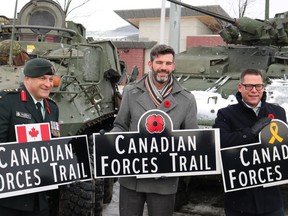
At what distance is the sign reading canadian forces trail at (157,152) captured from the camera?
3.36 meters

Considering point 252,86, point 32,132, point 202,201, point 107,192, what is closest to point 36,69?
point 32,132

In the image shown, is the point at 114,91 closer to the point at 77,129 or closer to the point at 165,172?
the point at 77,129

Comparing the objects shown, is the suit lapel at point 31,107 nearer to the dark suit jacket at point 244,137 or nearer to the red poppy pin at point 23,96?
the red poppy pin at point 23,96

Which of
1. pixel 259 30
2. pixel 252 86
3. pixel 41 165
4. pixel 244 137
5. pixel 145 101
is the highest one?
pixel 259 30

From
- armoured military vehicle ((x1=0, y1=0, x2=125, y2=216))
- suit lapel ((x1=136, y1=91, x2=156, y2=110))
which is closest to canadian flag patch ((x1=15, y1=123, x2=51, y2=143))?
suit lapel ((x1=136, y1=91, x2=156, y2=110))

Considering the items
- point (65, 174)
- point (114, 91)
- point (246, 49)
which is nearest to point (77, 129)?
point (65, 174)

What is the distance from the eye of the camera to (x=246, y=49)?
7.53 metres

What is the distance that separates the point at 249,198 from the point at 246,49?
4655mm

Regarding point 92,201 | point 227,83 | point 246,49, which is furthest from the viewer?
point 246,49

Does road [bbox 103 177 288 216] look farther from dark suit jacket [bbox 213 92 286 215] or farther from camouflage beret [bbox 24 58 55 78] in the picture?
camouflage beret [bbox 24 58 55 78]

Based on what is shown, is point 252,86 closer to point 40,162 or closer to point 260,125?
point 260,125

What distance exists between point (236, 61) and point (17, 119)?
16.5 feet

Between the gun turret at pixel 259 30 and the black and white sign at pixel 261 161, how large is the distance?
4.49 meters

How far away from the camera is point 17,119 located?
10.2 ft
